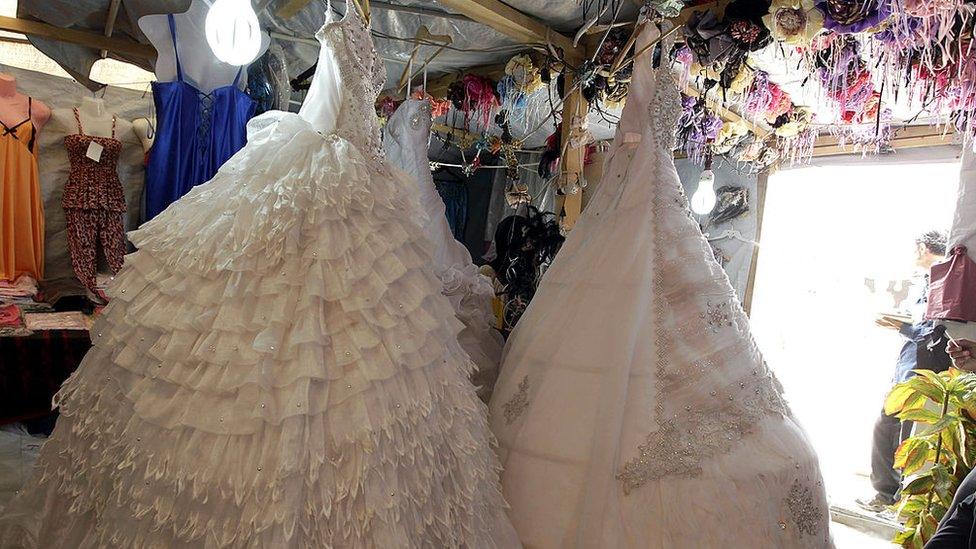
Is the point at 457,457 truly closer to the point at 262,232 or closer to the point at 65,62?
the point at 262,232

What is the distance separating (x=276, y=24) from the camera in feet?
6.35

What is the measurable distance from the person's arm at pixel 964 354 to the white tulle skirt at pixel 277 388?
224 centimetres

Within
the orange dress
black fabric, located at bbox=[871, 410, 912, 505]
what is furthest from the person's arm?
the orange dress

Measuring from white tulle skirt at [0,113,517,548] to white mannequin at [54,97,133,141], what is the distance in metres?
1.82

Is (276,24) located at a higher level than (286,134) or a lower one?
higher

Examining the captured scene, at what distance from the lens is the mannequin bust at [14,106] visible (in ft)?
7.13

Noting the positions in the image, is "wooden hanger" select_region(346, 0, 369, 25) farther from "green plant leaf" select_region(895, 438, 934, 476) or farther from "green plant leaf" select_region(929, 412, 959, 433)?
"green plant leaf" select_region(895, 438, 934, 476)

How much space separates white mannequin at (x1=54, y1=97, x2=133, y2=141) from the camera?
237cm

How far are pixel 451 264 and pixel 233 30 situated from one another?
831 mm

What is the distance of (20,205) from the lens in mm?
2201

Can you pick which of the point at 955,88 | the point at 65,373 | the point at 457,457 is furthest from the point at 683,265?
the point at 65,373

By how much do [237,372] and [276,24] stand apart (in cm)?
158

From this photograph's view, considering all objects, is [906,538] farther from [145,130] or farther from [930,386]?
[145,130]

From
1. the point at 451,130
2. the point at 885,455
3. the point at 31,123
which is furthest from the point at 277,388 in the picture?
the point at 885,455
